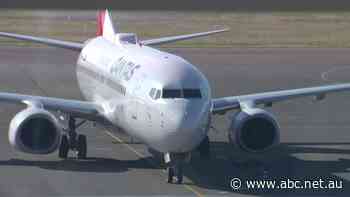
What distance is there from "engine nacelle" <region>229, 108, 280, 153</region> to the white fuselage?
1.91 m

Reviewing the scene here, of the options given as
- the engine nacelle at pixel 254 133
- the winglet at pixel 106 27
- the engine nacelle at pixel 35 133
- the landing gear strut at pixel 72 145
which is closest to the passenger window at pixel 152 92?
the engine nacelle at pixel 254 133

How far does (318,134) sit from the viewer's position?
2939 cm

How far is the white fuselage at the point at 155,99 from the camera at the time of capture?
1781 centimetres

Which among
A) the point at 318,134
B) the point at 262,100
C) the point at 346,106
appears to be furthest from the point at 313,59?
the point at 262,100

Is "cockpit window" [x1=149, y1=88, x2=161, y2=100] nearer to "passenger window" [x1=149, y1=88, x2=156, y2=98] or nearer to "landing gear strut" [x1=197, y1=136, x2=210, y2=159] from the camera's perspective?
"passenger window" [x1=149, y1=88, x2=156, y2=98]

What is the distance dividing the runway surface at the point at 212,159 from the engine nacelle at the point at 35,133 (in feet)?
2.36

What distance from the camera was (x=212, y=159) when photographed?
941 inches

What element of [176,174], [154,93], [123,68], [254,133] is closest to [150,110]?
[154,93]

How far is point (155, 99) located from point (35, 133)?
152 inches

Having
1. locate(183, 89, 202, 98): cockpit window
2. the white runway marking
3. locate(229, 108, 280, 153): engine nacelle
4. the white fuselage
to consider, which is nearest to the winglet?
the white fuselage

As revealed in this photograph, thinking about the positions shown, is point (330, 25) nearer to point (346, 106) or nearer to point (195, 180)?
point (346, 106)

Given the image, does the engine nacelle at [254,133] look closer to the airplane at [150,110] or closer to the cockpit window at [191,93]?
the airplane at [150,110]

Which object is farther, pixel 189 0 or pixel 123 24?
pixel 123 24

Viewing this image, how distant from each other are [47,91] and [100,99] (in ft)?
61.0
